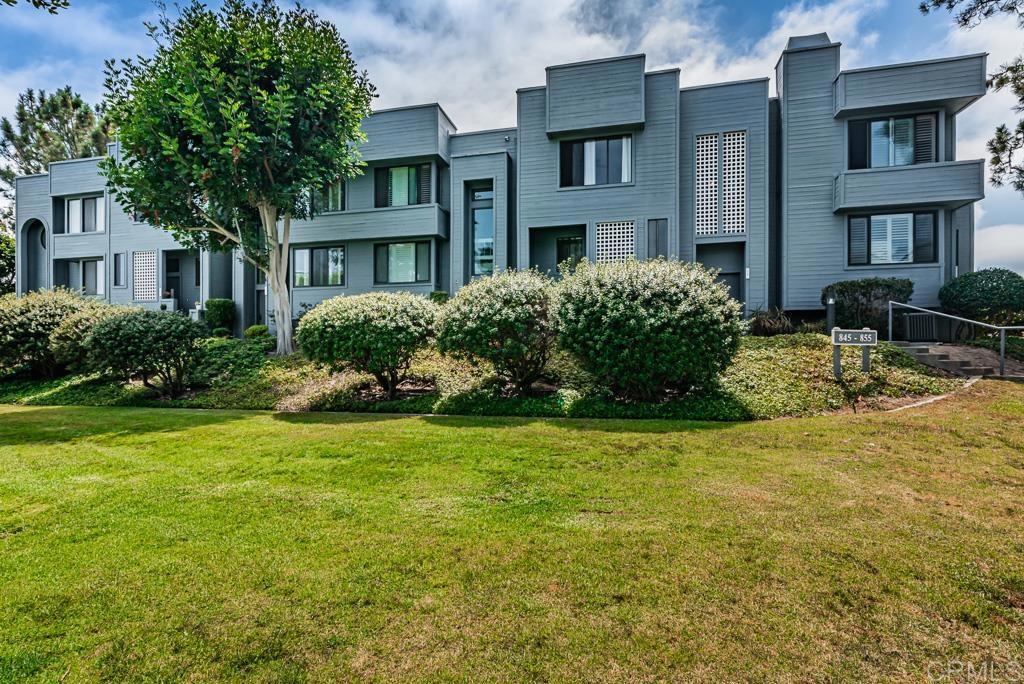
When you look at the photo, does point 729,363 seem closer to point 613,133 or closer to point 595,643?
point 595,643

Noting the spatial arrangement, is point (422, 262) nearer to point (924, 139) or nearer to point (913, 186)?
point (913, 186)

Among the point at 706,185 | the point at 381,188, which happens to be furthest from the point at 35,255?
the point at 706,185

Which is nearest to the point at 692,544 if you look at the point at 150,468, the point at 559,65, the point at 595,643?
the point at 595,643

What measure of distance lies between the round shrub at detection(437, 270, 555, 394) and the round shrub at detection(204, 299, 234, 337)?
14.3m

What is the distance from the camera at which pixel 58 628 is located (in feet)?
8.92

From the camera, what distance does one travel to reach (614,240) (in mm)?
16438

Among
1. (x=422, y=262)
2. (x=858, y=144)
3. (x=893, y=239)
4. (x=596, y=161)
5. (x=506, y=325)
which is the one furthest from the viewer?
(x=422, y=262)

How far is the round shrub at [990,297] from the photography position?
12.7 metres

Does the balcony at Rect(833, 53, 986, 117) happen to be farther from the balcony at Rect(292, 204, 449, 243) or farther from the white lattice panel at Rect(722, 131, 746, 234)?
the balcony at Rect(292, 204, 449, 243)

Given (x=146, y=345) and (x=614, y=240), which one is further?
(x=614, y=240)

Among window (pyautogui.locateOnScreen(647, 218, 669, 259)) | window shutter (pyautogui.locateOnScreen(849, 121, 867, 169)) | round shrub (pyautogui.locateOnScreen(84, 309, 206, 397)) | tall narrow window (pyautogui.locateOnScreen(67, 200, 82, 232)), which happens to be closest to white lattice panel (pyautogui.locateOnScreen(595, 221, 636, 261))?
window (pyautogui.locateOnScreen(647, 218, 669, 259))

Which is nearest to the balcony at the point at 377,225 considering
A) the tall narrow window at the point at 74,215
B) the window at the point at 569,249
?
the window at the point at 569,249

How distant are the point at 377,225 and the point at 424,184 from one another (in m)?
2.34

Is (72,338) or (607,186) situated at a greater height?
(607,186)
